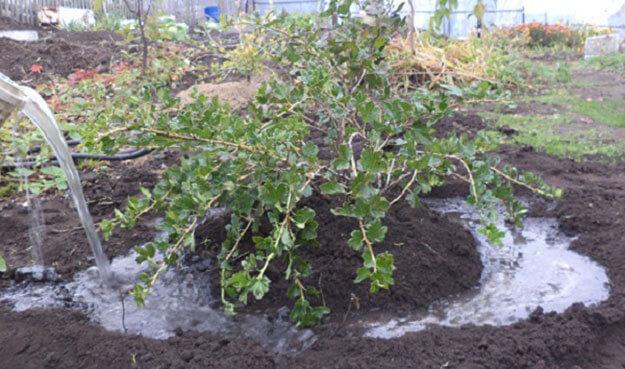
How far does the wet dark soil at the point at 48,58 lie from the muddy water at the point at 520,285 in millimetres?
7137

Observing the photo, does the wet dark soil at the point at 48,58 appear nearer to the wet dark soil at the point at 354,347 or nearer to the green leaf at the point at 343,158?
the wet dark soil at the point at 354,347

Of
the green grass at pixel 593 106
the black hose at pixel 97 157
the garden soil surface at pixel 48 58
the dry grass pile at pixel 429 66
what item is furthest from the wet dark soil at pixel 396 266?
the garden soil surface at pixel 48 58

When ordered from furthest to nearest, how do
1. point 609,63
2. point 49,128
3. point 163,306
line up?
1. point 609,63
2. point 163,306
3. point 49,128

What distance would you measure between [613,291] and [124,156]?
3206 millimetres

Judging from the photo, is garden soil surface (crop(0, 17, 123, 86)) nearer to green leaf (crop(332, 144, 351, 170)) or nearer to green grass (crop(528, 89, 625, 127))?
green grass (crop(528, 89, 625, 127))

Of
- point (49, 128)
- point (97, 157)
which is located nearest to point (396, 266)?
point (49, 128)

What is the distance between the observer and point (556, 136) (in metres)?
5.31

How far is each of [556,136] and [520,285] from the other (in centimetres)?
299

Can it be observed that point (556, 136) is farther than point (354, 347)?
Yes

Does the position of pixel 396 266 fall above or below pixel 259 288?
below

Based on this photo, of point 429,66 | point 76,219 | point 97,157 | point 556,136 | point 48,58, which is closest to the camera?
point 76,219

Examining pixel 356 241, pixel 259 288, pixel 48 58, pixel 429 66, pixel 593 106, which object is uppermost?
pixel 48 58

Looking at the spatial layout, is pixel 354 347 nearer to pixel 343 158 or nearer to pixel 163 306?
pixel 343 158

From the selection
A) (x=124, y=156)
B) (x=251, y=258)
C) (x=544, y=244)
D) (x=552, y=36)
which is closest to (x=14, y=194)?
(x=124, y=156)
